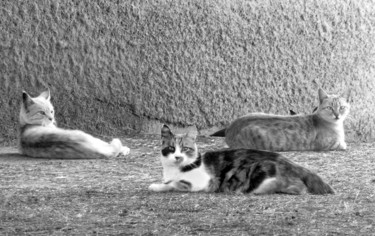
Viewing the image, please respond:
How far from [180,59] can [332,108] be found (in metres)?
1.93

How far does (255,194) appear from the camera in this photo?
6.48 m

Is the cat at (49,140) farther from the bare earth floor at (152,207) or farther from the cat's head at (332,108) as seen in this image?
the cat's head at (332,108)

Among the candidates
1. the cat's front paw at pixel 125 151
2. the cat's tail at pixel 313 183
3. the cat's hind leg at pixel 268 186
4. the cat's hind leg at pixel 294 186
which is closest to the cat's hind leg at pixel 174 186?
the cat's hind leg at pixel 268 186

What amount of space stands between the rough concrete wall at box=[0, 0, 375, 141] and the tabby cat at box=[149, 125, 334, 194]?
3.92 m

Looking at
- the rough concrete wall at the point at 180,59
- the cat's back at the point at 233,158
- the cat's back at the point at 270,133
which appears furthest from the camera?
the rough concrete wall at the point at 180,59

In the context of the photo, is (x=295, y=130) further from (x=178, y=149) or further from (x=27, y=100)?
(x=178, y=149)

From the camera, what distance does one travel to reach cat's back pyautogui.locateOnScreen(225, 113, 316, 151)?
948 cm

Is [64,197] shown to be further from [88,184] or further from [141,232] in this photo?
[141,232]

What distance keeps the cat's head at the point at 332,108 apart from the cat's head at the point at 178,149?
3496 millimetres

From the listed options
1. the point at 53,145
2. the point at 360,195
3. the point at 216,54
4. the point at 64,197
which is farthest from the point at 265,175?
the point at 216,54

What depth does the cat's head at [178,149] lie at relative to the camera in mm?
6535

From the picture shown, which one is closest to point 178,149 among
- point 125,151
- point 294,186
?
point 294,186

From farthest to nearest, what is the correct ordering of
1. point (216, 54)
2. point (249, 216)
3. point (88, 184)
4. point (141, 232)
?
point (216, 54) → point (88, 184) → point (249, 216) → point (141, 232)

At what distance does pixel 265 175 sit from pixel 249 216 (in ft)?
2.39
